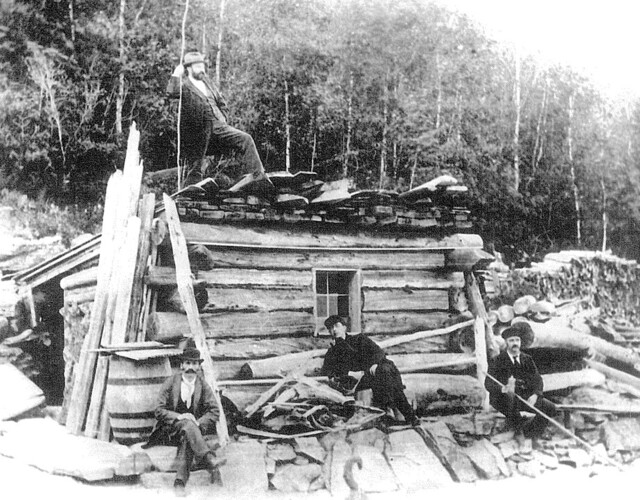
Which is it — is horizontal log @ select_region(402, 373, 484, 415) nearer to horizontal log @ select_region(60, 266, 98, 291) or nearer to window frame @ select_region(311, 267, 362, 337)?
window frame @ select_region(311, 267, 362, 337)

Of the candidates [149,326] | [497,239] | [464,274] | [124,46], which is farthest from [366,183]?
[149,326]

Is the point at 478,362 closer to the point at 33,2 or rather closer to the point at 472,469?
the point at 472,469

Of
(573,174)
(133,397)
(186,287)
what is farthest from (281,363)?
(573,174)

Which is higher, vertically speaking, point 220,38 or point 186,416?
point 220,38

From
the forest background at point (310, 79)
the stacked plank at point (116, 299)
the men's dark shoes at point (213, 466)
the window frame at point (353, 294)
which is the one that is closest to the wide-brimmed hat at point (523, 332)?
the forest background at point (310, 79)

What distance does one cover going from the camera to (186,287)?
5.39 meters

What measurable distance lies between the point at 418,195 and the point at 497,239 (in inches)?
96.1

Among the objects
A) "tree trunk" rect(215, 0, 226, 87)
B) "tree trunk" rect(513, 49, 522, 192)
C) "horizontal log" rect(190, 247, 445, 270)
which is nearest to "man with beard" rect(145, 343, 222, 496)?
"horizontal log" rect(190, 247, 445, 270)

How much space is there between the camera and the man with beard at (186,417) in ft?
14.9

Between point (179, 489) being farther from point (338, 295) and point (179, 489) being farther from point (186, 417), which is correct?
point (338, 295)

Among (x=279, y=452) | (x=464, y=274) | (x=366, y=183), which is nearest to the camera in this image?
A: (x=279, y=452)

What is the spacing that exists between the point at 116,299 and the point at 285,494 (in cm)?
215

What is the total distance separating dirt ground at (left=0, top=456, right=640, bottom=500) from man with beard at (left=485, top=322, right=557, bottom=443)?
0.45 m

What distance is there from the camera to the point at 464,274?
700 cm
